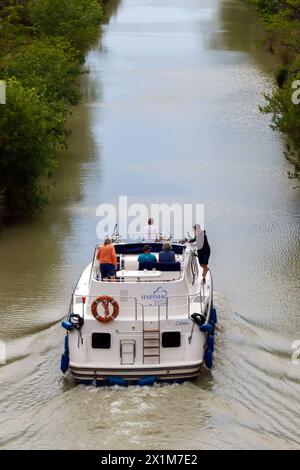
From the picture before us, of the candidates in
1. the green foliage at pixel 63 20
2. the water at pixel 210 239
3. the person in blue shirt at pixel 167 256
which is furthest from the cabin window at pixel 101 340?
the green foliage at pixel 63 20

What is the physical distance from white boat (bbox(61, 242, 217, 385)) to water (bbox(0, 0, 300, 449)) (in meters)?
0.39

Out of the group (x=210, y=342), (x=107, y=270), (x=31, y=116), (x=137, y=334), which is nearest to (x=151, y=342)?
(x=137, y=334)

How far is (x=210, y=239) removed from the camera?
1068 inches

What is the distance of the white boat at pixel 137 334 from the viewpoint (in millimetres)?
17359

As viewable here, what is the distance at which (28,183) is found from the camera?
96.5ft

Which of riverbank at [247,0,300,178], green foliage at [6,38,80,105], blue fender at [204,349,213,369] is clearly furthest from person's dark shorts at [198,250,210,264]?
green foliage at [6,38,80,105]

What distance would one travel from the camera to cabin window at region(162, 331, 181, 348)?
1766 cm

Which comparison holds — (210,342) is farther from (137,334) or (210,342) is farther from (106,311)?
(106,311)

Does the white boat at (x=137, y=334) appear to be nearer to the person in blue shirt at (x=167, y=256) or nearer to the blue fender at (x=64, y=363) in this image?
the blue fender at (x=64, y=363)

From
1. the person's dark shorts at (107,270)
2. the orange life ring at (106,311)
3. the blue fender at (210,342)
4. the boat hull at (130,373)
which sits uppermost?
the person's dark shorts at (107,270)

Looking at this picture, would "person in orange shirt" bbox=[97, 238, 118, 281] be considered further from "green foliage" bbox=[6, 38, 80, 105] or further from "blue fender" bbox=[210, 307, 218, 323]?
"green foliage" bbox=[6, 38, 80, 105]

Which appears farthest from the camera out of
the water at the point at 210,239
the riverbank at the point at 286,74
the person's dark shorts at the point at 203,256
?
the riverbank at the point at 286,74

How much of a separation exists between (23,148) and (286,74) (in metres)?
22.4

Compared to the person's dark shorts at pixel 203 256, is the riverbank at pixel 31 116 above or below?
→ above
